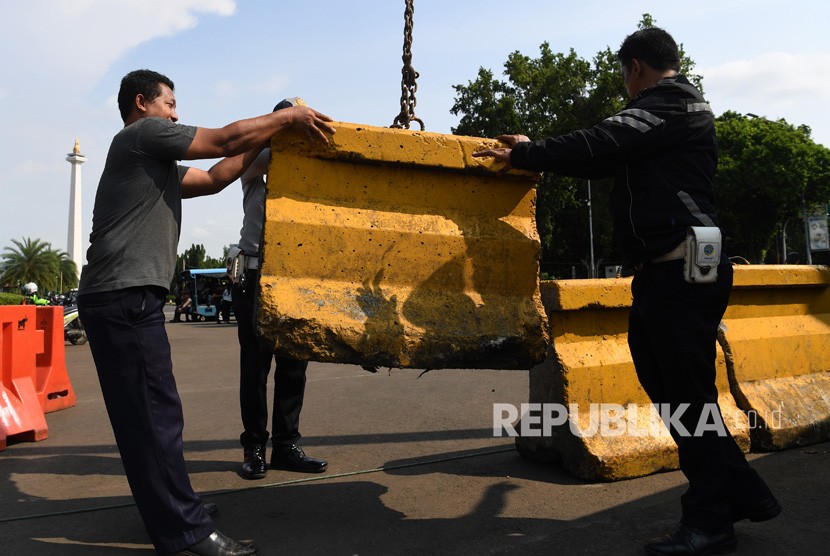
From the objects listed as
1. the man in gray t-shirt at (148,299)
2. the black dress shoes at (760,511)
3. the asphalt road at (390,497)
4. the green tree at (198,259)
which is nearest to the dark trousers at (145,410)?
the man in gray t-shirt at (148,299)

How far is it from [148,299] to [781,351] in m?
4.03

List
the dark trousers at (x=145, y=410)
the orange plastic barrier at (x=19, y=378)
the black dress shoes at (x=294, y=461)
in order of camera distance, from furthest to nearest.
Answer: the orange plastic barrier at (x=19, y=378) → the black dress shoes at (x=294, y=461) → the dark trousers at (x=145, y=410)

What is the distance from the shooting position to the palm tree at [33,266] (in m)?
61.3

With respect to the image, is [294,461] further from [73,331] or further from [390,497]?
[73,331]

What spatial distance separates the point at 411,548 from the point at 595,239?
1716 inches

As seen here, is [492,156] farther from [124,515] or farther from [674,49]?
[124,515]

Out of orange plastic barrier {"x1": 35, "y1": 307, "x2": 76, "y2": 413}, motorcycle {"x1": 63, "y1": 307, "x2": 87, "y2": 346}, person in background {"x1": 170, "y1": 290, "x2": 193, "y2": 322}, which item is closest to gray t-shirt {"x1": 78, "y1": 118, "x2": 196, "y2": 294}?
orange plastic barrier {"x1": 35, "y1": 307, "x2": 76, "y2": 413}

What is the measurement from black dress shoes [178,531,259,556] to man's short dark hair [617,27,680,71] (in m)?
2.68

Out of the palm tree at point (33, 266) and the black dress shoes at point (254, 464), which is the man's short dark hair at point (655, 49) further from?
the palm tree at point (33, 266)

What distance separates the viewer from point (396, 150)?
3229 mm

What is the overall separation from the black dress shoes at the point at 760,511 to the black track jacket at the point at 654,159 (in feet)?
3.66

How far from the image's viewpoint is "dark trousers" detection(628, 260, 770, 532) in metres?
2.86

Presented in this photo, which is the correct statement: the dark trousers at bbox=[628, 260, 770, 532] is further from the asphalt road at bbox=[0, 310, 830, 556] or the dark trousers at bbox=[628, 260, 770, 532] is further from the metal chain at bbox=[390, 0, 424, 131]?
the metal chain at bbox=[390, 0, 424, 131]

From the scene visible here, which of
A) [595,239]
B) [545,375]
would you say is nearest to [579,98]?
[595,239]
